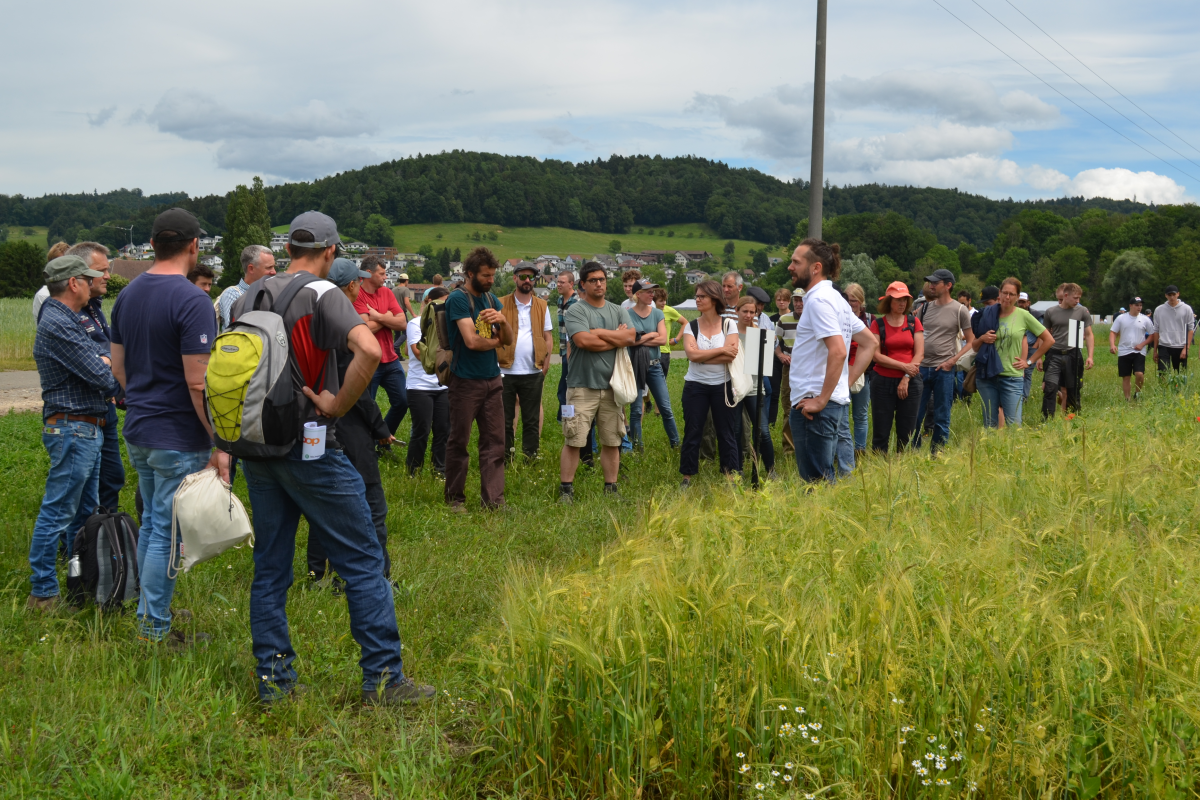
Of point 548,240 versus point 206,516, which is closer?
point 206,516

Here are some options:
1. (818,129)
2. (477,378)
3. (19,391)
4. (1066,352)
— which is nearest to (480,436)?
(477,378)

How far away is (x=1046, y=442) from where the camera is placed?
7.62m

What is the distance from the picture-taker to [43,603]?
15.9 feet

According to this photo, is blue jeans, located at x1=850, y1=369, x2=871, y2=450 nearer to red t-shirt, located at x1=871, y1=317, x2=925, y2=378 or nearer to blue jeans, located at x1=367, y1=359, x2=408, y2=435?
red t-shirt, located at x1=871, y1=317, x2=925, y2=378

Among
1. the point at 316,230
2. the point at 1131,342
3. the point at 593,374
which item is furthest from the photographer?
the point at 1131,342

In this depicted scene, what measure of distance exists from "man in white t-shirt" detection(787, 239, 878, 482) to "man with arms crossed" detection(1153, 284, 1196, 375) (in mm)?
11881

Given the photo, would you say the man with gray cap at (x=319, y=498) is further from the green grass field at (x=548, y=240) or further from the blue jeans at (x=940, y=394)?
the green grass field at (x=548, y=240)

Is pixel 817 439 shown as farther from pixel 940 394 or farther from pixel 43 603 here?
pixel 43 603

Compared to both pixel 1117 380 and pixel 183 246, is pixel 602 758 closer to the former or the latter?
pixel 183 246

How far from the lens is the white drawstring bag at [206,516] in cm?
393

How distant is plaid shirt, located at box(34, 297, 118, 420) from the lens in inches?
192

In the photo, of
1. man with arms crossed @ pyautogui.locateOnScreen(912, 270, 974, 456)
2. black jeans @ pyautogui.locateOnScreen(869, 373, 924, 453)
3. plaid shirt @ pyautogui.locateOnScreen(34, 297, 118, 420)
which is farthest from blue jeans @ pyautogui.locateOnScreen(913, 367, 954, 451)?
plaid shirt @ pyautogui.locateOnScreen(34, 297, 118, 420)

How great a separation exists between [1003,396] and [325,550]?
28.5ft

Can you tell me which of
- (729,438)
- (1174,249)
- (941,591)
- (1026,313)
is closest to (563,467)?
(729,438)
